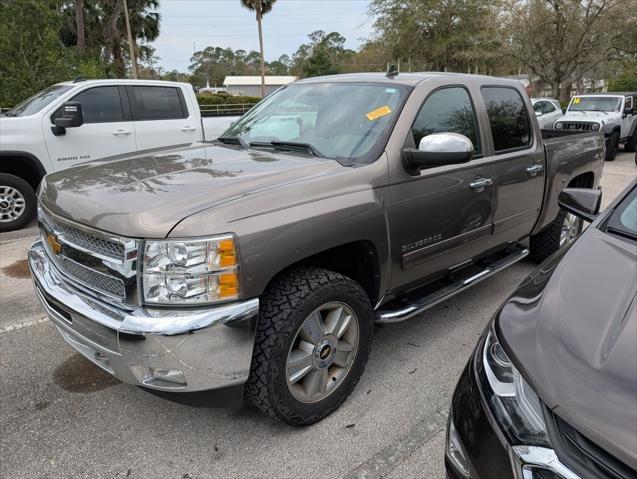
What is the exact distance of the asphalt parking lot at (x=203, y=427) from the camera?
7.55 ft

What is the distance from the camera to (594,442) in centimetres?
125

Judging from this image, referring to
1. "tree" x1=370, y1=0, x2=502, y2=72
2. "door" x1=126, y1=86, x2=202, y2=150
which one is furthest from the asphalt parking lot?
"tree" x1=370, y1=0, x2=502, y2=72

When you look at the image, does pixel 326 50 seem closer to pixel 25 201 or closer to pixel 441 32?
pixel 441 32

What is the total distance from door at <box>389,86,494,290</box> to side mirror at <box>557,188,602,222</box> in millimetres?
632

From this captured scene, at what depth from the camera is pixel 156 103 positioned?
288 inches

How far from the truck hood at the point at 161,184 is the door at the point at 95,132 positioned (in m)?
3.83

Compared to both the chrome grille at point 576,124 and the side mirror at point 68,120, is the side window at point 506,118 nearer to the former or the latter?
the side mirror at point 68,120

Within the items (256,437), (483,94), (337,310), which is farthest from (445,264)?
(256,437)

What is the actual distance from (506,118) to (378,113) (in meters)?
1.41

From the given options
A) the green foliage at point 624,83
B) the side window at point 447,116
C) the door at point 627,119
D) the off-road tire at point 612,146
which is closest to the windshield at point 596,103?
the door at point 627,119

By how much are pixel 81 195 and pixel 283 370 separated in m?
1.30

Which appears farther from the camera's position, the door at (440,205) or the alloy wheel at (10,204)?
the alloy wheel at (10,204)

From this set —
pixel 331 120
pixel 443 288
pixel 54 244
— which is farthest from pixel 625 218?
pixel 54 244

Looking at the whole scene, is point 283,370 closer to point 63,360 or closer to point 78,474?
point 78,474
